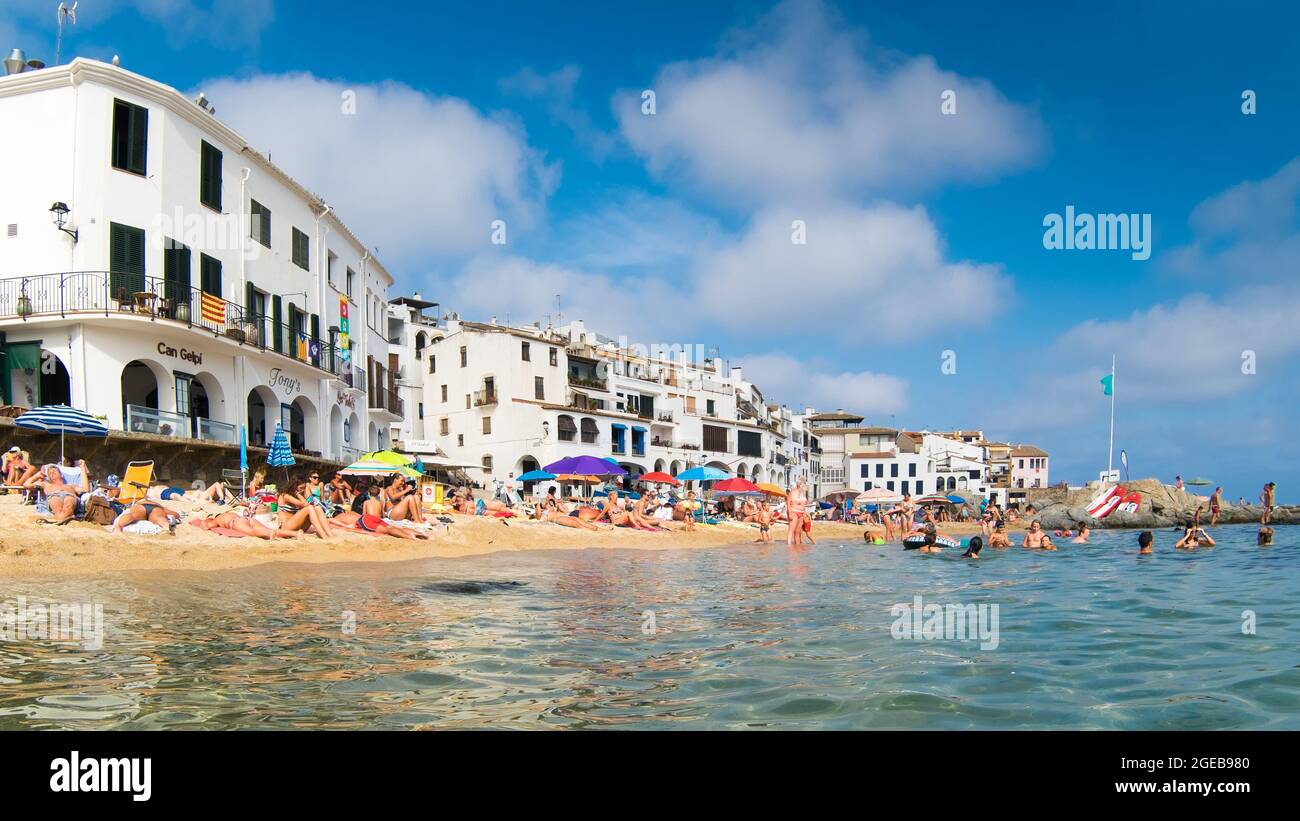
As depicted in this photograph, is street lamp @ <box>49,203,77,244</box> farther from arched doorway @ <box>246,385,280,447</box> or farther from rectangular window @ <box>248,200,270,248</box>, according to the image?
arched doorway @ <box>246,385,280,447</box>

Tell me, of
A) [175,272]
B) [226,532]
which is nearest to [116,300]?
[175,272]

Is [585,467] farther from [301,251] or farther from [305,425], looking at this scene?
[301,251]

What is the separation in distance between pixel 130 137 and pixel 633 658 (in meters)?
22.1

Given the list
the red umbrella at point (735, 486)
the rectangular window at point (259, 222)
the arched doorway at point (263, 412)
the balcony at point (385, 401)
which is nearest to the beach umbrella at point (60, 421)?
the arched doorway at point (263, 412)

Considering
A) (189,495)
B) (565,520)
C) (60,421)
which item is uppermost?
(60,421)

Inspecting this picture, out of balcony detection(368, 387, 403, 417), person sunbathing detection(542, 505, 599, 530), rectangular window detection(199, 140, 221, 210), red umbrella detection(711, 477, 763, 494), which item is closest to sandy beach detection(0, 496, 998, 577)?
person sunbathing detection(542, 505, 599, 530)

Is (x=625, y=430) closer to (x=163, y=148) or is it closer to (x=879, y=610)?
(x=163, y=148)

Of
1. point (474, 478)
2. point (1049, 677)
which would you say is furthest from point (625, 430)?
point (1049, 677)

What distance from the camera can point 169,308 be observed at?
21.9 m

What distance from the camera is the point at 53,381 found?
69.5 feet

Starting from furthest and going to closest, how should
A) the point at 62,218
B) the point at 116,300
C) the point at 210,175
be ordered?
the point at 210,175, the point at 116,300, the point at 62,218

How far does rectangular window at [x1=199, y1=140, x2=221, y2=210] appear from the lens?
23.9 meters
